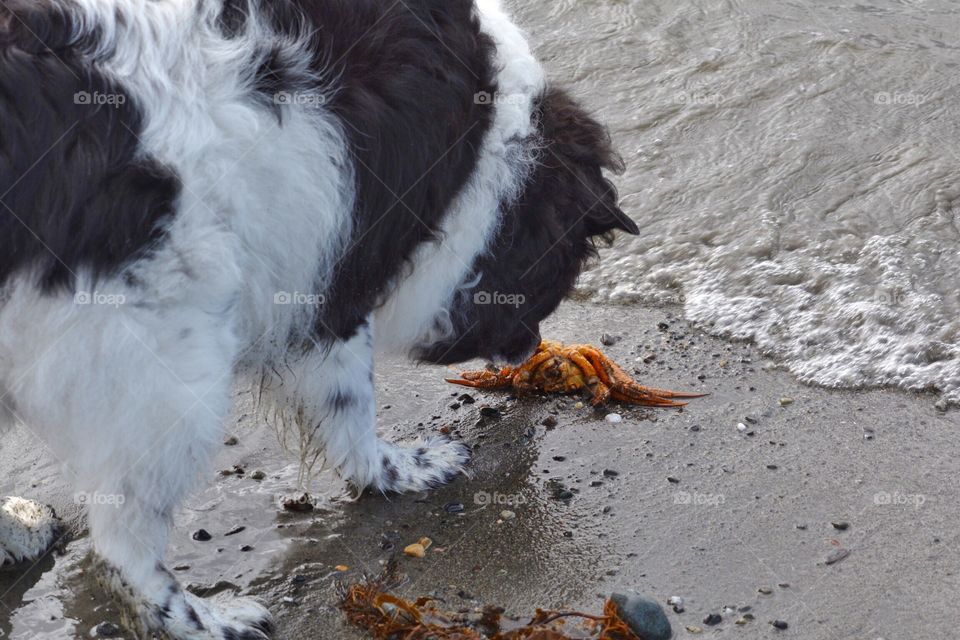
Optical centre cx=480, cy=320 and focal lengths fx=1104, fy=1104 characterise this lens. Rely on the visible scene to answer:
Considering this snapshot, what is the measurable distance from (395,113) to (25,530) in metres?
1.71

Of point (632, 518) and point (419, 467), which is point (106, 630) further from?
point (632, 518)

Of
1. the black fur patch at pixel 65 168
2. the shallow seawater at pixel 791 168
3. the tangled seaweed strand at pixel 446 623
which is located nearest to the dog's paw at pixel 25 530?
the tangled seaweed strand at pixel 446 623

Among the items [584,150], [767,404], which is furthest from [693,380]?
[584,150]

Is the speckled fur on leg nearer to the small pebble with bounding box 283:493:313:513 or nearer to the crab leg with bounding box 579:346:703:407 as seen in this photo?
the small pebble with bounding box 283:493:313:513

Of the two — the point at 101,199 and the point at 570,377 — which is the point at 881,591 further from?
the point at 101,199

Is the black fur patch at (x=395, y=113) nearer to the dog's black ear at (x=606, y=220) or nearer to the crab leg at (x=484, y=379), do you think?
the dog's black ear at (x=606, y=220)

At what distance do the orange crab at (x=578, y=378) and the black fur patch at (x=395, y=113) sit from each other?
0.94 metres

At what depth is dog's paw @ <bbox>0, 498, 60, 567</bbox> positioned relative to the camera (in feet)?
11.0

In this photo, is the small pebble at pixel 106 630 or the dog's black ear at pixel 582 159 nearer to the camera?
the small pebble at pixel 106 630

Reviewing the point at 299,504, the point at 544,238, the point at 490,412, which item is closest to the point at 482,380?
the point at 490,412

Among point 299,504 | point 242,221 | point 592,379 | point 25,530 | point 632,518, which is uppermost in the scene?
point 242,221

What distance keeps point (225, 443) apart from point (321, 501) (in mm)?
463

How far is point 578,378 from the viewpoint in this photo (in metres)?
4.16

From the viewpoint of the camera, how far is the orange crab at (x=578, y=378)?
4.10 m
